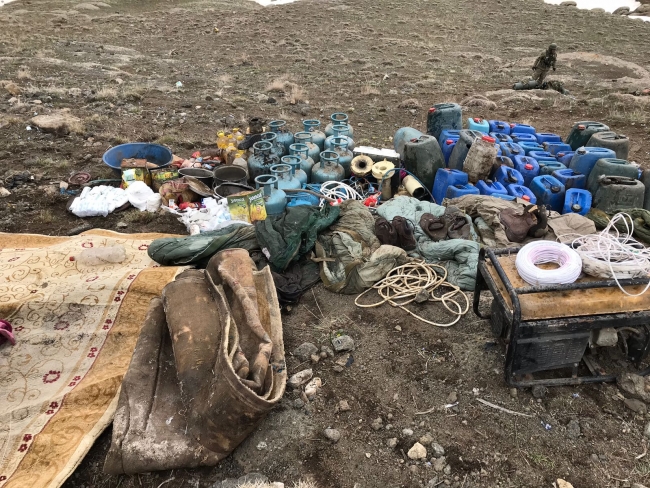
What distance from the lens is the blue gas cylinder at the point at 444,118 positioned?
7.09 m

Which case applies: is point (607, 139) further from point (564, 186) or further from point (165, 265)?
point (165, 265)

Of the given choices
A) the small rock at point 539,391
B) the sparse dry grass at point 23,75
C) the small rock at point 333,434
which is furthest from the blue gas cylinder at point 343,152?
the sparse dry grass at point 23,75

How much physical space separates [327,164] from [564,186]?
3114 millimetres

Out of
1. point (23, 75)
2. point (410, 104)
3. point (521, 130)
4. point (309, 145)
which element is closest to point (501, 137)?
point (521, 130)

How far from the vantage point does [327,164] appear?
6.27m

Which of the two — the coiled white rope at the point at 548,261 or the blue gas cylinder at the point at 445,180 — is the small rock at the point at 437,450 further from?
the blue gas cylinder at the point at 445,180

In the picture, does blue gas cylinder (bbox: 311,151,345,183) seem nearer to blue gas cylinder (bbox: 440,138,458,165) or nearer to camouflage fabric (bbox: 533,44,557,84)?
blue gas cylinder (bbox: 440,138,458,165)

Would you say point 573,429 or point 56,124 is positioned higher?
point 573,429

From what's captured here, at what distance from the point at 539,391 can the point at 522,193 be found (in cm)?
305

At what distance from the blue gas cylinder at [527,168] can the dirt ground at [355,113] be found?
2.98 m

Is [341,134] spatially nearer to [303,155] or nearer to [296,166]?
[303,155]

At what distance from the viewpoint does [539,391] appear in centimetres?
321

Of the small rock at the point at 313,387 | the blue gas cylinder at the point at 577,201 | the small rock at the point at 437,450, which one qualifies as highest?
the blue gas cylinder at the point at 577,201

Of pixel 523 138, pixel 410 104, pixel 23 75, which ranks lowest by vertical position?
pixel 23 75
